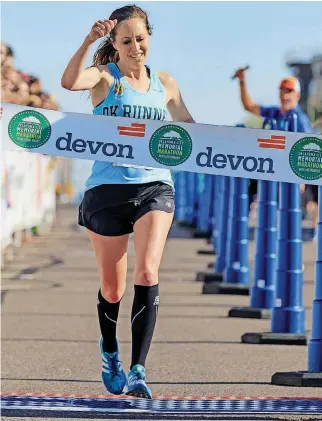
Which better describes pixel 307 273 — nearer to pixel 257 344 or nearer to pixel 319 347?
pixel 257 344

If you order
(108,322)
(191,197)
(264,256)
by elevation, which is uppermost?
(191,197)

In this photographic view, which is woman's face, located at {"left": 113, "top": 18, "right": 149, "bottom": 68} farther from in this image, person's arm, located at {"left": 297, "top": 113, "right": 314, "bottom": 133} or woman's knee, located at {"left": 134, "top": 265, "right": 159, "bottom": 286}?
person's arm, located at {"left": 297, "top": 113, "right": 314, "bottom": 133}

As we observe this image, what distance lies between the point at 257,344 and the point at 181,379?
2148 mm

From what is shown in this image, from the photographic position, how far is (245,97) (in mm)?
10820

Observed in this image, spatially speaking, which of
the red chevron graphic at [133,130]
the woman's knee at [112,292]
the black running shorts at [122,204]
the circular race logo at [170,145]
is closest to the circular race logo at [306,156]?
the circular race logo at [170,145]

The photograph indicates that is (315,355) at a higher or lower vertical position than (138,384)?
higher

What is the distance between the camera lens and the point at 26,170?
2166cm

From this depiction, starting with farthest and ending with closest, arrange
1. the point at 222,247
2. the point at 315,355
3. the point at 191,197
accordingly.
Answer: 1. the point at 191,197
2. the point at 222,247
3. the point at 315,355

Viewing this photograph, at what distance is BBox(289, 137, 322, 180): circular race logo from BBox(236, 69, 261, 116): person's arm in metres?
2.17

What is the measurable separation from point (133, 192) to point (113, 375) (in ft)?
3.08

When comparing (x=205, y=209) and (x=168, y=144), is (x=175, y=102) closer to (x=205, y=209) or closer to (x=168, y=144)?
(x=168, y=144)

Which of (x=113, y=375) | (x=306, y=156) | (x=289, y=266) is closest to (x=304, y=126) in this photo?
(x=289, y=266)

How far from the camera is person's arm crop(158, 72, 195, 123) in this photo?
23.5 feet

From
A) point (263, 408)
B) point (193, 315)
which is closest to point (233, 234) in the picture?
point (193, 315)
